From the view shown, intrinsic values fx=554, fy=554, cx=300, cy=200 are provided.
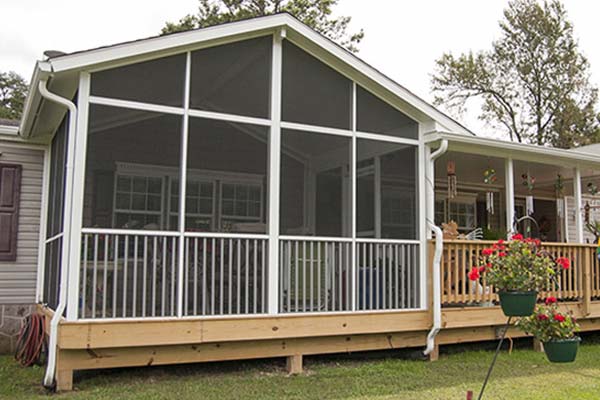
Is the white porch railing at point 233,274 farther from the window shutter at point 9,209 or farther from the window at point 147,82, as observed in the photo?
the window shutter at point 9,209

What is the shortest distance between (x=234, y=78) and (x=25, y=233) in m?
3.50

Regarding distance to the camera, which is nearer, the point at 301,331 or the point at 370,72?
the point at 301,331

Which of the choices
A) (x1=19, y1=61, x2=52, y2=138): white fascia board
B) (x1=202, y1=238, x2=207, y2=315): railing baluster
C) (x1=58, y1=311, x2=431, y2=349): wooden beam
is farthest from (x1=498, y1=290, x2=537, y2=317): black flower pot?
(x1=19, y1=61, x2=52, y2=138): white fascia board

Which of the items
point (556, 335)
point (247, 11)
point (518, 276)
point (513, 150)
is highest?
point (247, 11)

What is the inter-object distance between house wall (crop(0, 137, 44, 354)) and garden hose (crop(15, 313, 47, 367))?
42 cm

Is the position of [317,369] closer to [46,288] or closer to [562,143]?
[46,288]

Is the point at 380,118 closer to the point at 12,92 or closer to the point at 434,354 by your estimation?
the point at 434,354

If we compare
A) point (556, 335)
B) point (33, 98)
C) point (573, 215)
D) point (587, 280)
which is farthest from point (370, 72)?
point (573, 215)

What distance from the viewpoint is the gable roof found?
5051mm

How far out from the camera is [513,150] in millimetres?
7809

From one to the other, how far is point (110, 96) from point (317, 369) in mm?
3569

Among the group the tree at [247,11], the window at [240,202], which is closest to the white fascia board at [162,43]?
the window at [240,202]

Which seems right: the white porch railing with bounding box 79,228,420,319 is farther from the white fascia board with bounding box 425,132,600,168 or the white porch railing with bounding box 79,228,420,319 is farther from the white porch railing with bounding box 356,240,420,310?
the white fascia board with bounding box 425,132,600,168

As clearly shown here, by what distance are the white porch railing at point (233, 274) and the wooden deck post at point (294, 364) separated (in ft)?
1.64
